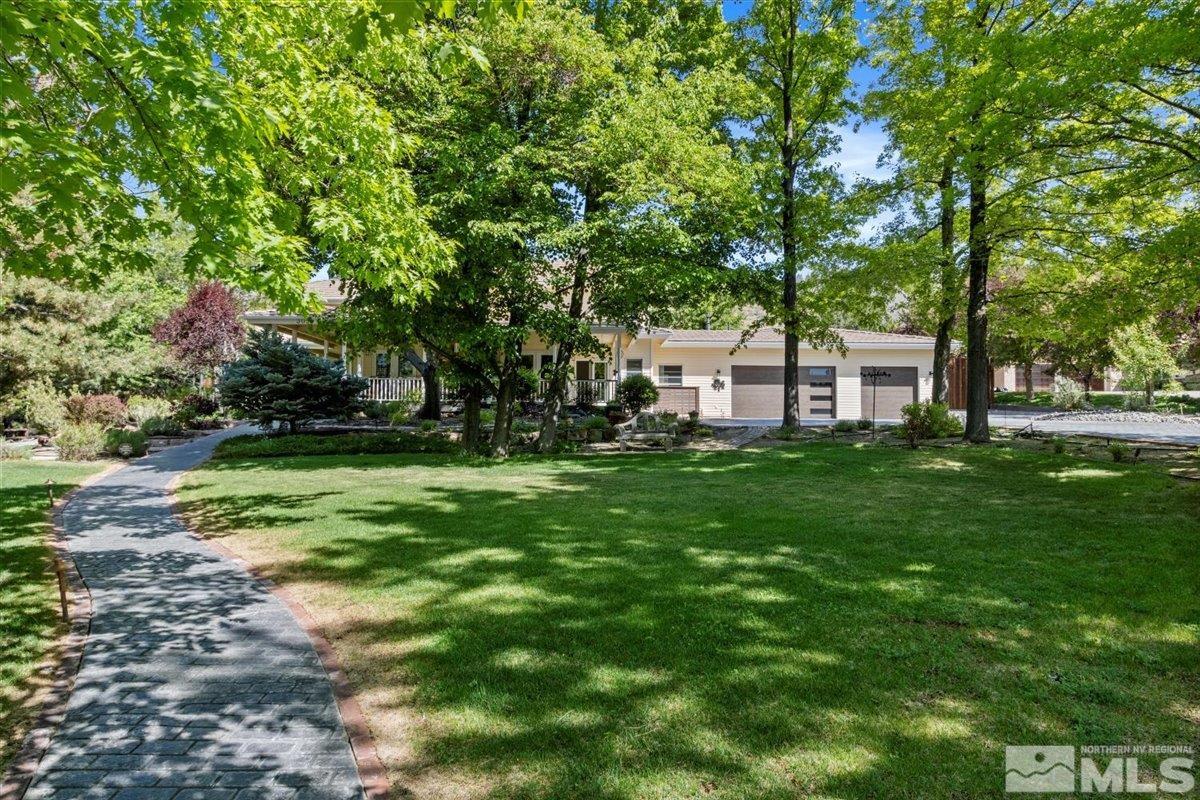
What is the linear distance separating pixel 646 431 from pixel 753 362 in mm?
12403

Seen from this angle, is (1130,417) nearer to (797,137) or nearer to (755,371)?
(755,371)

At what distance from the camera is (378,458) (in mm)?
15656

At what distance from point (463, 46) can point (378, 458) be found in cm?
1235

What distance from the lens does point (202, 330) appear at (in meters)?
22.8

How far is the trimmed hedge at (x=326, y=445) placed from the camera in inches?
627

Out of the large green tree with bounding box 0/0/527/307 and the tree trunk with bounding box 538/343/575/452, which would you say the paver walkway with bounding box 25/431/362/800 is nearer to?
the large green tree with bounding box 0/0/527/307

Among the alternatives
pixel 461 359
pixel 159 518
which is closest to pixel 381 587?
pixel 159 518

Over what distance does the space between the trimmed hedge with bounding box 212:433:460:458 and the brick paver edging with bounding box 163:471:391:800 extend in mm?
10051

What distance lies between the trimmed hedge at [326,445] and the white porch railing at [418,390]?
7619 millimetres

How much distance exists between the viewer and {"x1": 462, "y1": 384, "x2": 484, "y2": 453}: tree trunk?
52.5ft

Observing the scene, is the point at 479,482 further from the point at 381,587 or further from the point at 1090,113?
the point at 1090,113

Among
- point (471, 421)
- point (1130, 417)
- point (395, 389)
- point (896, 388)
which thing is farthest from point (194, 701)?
point (1130, 417)

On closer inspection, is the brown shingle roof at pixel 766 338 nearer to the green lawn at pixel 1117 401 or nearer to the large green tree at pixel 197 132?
the green lawn at pixel 1117 401

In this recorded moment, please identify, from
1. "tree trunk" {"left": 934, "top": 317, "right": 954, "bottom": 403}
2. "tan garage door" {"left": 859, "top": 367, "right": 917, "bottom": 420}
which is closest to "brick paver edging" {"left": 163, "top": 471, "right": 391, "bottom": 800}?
"tree trunk" {"left": 934, "top": 317, "right": 954, "bottom": 403}
